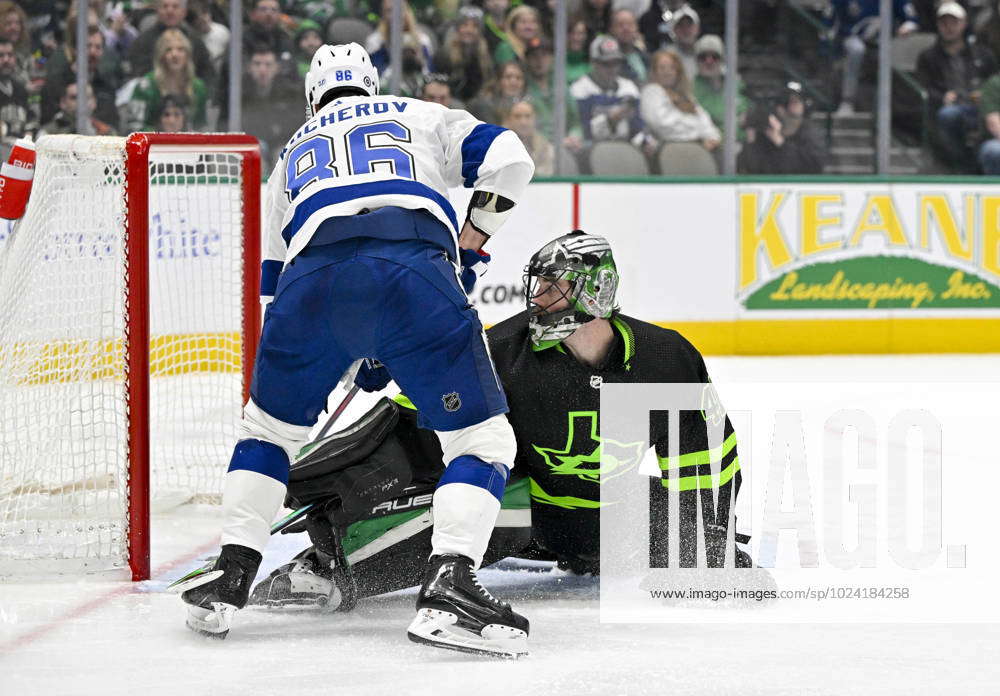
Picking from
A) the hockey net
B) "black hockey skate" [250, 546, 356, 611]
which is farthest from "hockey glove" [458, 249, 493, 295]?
the hockey net

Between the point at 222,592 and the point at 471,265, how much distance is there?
2.80ft

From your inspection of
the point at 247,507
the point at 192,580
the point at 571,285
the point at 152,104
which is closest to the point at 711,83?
the point at 152,104

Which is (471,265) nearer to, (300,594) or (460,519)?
(460,519)

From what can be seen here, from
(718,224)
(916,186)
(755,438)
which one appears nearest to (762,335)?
(718,224)

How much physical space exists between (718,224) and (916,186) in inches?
42.1

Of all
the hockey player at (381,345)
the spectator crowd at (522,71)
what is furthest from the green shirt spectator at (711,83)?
the hockey player at (381,345)

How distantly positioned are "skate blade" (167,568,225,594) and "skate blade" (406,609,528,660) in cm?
43

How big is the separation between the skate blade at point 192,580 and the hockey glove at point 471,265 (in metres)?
0.76

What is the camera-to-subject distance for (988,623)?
9.60 feet

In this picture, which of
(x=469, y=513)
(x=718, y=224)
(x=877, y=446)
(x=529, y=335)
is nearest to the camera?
(x=469, y=513)

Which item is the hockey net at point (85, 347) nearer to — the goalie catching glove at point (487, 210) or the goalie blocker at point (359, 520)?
the goalie blocker at point (359, 520)

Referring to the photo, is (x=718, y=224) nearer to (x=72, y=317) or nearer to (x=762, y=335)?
(x=762, y=335)

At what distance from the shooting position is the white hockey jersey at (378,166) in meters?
2.81

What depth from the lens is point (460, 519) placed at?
8.91 feet
